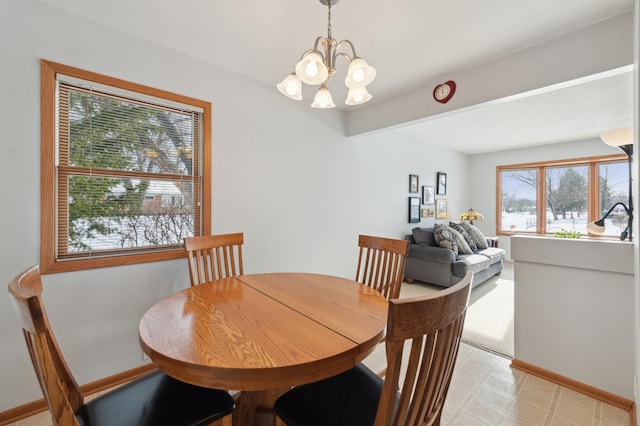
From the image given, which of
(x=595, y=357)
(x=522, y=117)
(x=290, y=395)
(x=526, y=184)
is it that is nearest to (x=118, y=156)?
(x=290, y=395)

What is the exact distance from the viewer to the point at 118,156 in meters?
1.88

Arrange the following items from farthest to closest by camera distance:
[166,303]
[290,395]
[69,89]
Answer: [69,89]
[166,303]
[290,395]

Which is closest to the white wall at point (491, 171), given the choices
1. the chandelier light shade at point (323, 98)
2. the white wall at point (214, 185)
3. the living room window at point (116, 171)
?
the white wall at point (214, 185)

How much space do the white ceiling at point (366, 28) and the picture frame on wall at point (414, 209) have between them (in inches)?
91.7

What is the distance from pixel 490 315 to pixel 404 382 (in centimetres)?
303

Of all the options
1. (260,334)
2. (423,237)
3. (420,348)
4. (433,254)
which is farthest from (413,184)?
(420,348)

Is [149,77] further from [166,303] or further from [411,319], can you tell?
[411,319]

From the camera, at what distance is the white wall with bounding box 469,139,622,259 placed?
5406 millimetres

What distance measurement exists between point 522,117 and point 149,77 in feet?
14.8

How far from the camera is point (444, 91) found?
8.07ft

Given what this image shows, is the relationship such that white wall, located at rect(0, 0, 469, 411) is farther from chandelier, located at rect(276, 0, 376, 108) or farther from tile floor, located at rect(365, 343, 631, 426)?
tile floor, located at rect(365, 343, 631, 426)

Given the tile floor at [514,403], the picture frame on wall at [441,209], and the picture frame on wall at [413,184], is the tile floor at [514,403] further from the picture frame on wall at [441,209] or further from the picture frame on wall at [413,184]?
the picture frame on wall at [441,209]

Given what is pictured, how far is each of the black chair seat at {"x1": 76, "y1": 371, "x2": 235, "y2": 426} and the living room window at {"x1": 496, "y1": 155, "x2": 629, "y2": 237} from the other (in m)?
5.54

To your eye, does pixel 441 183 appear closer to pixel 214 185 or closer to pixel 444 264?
pixel 444 264
